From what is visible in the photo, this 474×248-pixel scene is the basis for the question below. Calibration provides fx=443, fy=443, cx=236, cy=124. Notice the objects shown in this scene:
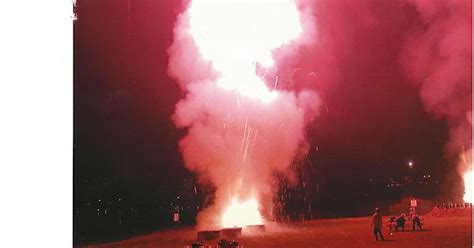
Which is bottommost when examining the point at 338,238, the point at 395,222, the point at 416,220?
the point at 338,238

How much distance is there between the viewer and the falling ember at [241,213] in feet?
48.8

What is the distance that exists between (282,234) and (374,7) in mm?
6280

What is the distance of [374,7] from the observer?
8.95 meters

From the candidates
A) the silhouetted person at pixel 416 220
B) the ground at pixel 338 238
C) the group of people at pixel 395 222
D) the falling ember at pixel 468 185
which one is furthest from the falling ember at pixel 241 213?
the falling ember at pixel 468 185

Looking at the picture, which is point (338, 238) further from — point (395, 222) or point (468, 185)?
point (468, 185)

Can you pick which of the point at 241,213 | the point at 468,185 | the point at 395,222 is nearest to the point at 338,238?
the point at 395,222

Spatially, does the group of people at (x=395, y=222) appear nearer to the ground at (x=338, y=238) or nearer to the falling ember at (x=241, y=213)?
the ground at (x=338, y=238)

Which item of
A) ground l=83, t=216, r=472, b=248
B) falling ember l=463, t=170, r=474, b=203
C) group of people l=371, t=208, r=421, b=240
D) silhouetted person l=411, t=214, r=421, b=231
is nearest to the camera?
ground l=83, t=216, r=472, b=248

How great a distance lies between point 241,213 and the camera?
1527 cm

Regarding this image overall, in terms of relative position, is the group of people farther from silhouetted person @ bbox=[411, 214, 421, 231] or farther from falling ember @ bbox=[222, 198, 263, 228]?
falling ember @ bbox=[222, 198, 263, 228]

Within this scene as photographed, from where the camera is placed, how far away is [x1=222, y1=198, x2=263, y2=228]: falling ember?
1487cm

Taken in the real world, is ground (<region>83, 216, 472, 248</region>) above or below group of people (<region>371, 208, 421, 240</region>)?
below

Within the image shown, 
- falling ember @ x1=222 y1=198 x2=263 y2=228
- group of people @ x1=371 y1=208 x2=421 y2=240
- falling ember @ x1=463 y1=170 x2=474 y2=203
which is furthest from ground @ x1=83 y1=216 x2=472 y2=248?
falling ember @ x1=463 y1=170 x2=474 y2=203

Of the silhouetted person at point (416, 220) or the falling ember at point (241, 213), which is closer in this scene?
the silhouetted person at point (416, 220)
